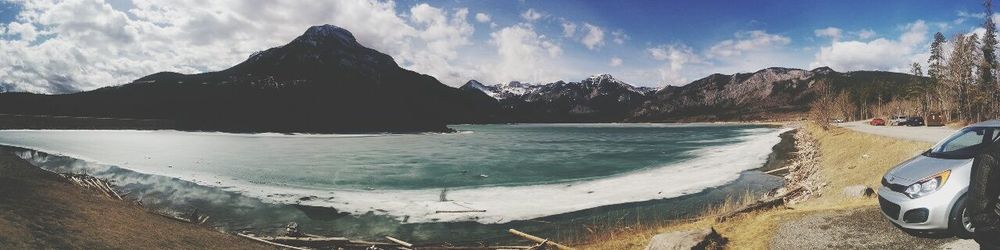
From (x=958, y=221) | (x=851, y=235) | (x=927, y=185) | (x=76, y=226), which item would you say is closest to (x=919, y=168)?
(x=927, y=185)

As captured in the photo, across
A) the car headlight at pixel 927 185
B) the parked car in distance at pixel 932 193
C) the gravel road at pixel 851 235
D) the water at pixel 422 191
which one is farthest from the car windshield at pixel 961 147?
the water at pixel 422 191

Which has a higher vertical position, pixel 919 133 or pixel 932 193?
pixel 932 193

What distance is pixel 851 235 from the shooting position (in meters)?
8.29

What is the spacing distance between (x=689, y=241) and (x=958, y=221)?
381 centimetres

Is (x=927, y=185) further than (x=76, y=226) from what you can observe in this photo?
No

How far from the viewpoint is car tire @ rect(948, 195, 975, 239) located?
677 centimetres

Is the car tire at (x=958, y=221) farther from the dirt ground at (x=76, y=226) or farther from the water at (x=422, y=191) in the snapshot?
the dirt ground at (x=76, y=226)

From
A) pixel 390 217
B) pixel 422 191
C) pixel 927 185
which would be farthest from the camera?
pixel 422 191

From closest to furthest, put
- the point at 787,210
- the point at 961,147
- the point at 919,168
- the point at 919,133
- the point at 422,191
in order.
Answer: the point at 919,168 < the point at 961,147 < the point at 787,210 < the point at 422,191 < the point at 919,133

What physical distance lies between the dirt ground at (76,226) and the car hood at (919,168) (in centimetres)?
1290

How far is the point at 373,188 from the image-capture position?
81.1 ft

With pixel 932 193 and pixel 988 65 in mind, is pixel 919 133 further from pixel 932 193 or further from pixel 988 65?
pixel 988 65

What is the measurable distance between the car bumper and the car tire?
0.05 metres

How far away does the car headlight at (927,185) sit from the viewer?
7051 mm
